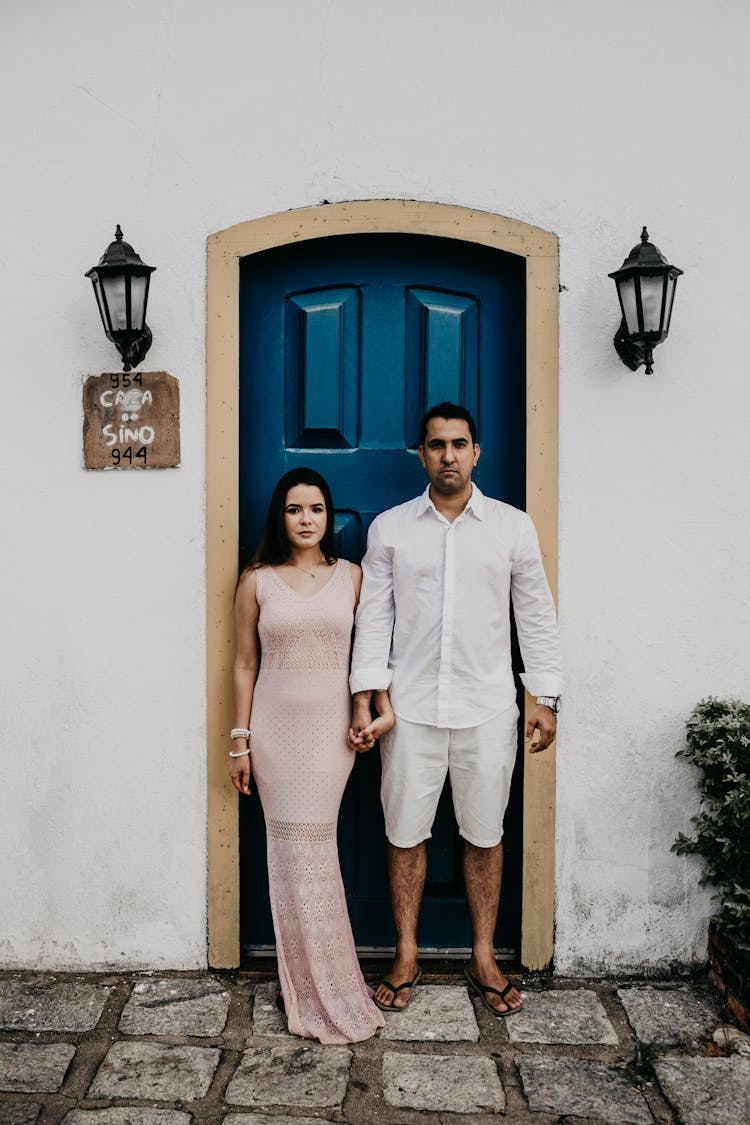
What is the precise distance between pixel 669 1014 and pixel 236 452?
2.52 metres

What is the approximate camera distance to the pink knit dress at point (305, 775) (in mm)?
3082

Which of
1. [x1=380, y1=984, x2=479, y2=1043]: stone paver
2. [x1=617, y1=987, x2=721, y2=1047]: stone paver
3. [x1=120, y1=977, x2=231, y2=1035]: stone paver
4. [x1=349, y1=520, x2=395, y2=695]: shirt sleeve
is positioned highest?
[x1=349, y1=520, x2=395, y2=695]: shirt sleeve

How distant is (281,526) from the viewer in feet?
10.5

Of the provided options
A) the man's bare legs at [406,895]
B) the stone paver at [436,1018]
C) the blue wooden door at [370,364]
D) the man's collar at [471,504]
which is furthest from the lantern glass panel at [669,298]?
the stone paver at [436,1018]

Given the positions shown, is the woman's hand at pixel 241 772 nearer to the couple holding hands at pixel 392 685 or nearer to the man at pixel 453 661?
the couple holding hands at pixel 392 685

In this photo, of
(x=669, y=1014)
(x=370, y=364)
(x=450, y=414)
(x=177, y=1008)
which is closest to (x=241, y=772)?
(x=177, y=1008)

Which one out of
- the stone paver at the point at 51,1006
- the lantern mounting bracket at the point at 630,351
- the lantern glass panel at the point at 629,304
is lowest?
the stone paver at the point at 51,1006

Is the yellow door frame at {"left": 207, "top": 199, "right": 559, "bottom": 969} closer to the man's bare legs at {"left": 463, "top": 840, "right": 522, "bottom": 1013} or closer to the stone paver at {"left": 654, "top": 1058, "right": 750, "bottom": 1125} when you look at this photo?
the man's bare legs at {"left": 463, "top": 840, "right": 522, "bottom": 1013}

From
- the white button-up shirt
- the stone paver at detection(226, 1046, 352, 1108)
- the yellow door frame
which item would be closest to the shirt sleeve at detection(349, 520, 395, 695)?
the white button-up shirt

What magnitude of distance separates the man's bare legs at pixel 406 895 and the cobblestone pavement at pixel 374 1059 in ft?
0.44

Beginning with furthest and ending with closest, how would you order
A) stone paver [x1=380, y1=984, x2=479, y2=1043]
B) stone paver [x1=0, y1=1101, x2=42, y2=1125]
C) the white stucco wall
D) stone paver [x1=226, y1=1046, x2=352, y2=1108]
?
1. the white stucco wall
2. stone paver [x1=380, y1=984, x2=479, y2=1043]
3. stone paver [x1=226, y1=1046, x2=352, y2=1108]
4. stone paver [x1=0, y1=1101, x2=42, y2=1125]

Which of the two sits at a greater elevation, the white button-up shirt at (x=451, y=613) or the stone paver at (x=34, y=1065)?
the white button-up shirt at (x=451, y=613)

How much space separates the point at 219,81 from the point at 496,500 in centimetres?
187

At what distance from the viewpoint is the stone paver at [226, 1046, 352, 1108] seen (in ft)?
8.71
